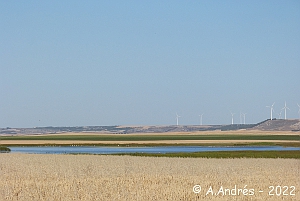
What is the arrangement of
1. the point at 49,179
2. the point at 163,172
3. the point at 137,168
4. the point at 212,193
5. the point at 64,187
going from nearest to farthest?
the point at 212,193 → the point at 64,187 → the point at 49,179 → the point at 163,172 → the point at 137,168

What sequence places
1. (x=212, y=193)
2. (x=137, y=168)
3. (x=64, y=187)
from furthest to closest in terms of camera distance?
1. (x=137, y=168)
2. (x=64, y=187)
3. (x=212, y=193)

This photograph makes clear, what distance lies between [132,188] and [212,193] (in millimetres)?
4357

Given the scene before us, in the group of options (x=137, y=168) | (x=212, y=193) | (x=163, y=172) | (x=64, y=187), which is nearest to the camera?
(x=212, y=193)

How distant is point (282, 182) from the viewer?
31.3 m

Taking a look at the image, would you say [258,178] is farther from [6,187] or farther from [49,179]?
[6,187]

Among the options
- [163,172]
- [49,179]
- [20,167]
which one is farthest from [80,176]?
[20,167]

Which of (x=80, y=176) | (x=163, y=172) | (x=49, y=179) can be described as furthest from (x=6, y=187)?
(x=163, y=172)

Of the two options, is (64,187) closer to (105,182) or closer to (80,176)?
(105,182)

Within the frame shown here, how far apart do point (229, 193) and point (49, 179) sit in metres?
11.9

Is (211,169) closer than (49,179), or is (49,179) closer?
(49,179)

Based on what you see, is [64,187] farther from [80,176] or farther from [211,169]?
[211,169]

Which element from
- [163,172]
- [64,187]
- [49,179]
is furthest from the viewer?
[163,172]

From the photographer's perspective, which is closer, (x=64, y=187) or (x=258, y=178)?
(x=64, y=187)

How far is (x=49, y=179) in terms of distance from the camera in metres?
33.6
